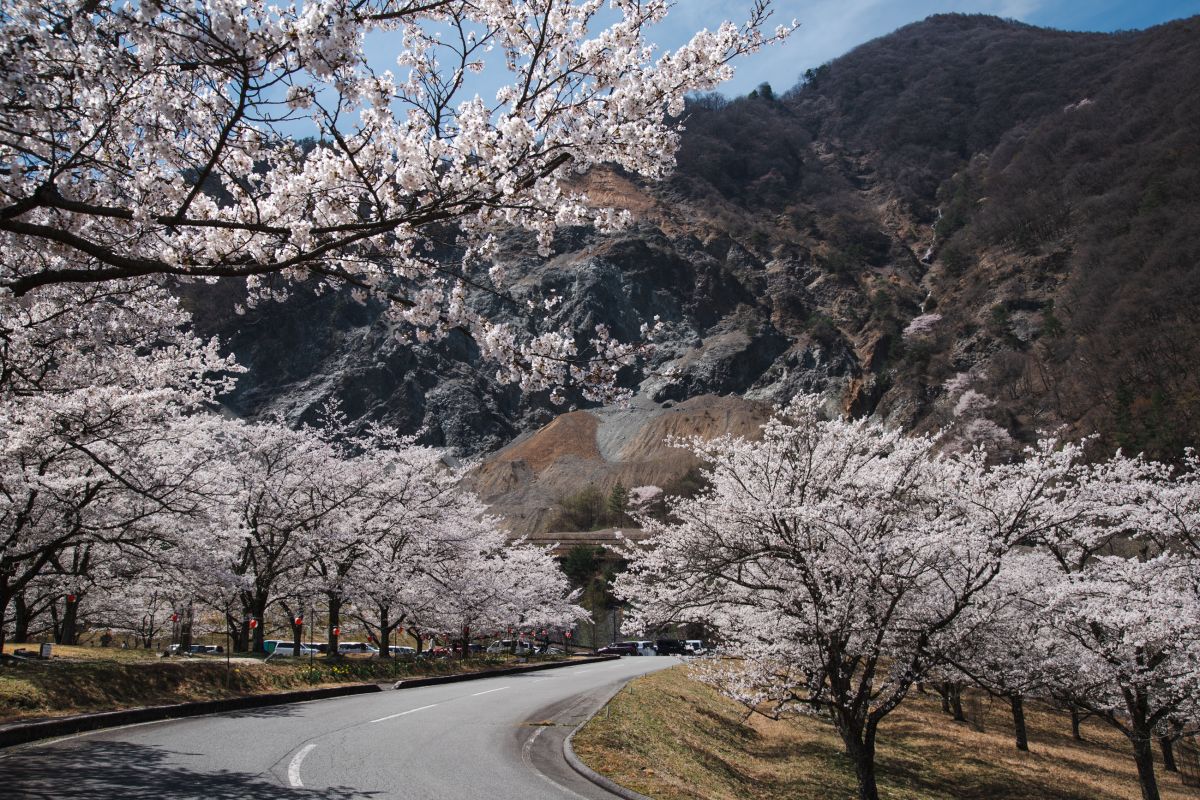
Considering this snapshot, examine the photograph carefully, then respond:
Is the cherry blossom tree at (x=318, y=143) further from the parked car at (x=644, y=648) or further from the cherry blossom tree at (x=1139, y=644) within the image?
the parked car at (x=644, y=648)

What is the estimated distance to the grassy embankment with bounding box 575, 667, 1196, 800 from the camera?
11.4m

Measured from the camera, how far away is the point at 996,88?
193250 mm

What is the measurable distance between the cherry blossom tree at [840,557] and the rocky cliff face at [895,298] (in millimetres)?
47995

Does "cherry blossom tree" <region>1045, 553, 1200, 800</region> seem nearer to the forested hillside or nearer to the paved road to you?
the paved road

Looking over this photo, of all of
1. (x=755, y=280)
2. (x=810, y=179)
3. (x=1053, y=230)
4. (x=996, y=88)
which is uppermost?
(x=996, y=88)

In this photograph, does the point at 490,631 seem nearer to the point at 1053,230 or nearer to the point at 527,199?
the point at 527,199

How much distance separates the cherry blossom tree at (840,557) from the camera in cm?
1066

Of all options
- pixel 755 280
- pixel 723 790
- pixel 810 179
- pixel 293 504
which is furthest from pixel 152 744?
pixel 810 179

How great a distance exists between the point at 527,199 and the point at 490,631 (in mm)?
31520

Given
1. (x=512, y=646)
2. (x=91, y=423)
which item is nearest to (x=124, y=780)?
(x=91, y=423)

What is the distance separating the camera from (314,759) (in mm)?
8594

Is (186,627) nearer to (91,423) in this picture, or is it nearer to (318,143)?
(91,423)

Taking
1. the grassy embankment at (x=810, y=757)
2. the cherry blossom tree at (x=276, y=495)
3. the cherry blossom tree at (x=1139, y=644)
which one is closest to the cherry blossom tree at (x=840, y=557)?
the grassy embankment at (x=810, y=757)

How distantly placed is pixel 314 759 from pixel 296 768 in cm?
63
